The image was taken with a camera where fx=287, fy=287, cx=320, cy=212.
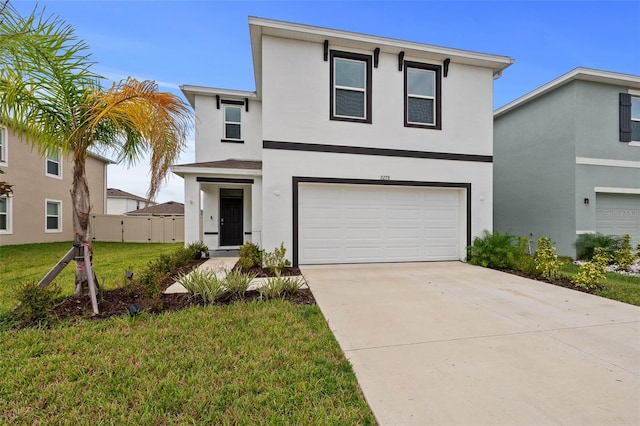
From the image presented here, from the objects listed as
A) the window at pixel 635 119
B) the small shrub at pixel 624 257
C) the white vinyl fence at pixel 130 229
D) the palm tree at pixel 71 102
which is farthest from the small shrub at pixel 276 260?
the window at pixel 635 119

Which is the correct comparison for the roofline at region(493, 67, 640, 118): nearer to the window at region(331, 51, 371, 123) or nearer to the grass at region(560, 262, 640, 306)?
the grass at region(560, 262, 640, 306)

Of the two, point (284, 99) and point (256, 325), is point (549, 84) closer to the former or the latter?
point (284, 99)

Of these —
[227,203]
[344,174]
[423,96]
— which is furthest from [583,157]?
[227,203]

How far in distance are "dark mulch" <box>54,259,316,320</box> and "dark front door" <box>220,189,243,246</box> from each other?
6.33 meters

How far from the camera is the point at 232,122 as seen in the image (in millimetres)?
11203

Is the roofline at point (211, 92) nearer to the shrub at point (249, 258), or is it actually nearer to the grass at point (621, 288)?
the shrub at point (249, 258)

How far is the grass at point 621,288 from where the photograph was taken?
508 cm

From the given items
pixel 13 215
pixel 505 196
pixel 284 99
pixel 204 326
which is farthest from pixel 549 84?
pixel 13 215

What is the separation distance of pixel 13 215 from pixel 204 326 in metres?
14.2

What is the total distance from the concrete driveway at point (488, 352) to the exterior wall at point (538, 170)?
19.4ft

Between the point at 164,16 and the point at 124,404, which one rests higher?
the point at 164,16

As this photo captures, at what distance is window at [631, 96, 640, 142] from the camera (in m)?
10.1

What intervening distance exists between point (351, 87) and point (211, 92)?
5791 mm

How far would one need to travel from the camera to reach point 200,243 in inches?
357
